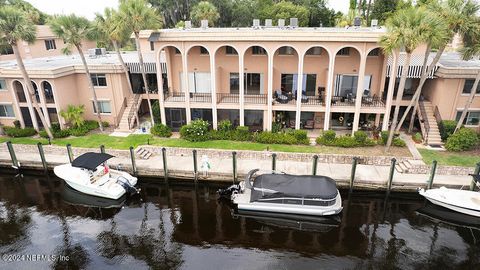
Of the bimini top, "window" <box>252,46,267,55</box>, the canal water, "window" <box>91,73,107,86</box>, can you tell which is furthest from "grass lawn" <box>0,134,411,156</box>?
"window" <box>252,46,267,55</box>

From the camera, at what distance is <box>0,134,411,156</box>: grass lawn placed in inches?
1035

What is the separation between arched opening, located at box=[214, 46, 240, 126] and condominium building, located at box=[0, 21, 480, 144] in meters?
0.10

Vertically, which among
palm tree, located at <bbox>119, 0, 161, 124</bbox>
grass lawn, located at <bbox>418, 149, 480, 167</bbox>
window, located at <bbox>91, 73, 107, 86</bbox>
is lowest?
grass lawn, located at <bbox>418, 149, 480, 167</bbox>

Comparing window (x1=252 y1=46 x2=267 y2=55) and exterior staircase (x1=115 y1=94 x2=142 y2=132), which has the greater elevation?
window (x1=252 y1=46 x2=267 y2=55)

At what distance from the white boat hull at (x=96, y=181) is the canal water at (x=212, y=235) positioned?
2.27 feet

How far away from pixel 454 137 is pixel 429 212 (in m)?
8.51

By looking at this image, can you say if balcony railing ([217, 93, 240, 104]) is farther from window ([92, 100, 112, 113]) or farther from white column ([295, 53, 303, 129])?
window ([92, 100, 112, 113])

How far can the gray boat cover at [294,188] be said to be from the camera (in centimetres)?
2005

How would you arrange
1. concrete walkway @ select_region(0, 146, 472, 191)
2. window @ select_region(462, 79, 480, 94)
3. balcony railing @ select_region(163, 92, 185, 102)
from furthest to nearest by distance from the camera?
balcony railing @ select_region(163, 92, 185, 102) → window @ select_region(462, 79, 480, 94) → concrete walkway @ select_region(0, 146, 472, 191)

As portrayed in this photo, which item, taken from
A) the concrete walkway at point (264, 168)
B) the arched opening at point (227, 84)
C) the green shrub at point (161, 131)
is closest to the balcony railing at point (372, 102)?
the concrete walkway at point (264, 168)

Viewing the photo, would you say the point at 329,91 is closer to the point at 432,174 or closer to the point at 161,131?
the point at 432,174

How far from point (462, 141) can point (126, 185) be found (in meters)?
26.7

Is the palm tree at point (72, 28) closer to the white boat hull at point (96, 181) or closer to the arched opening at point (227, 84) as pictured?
the white boat hull at point (96, 181)

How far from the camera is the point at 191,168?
2500 centimetres
